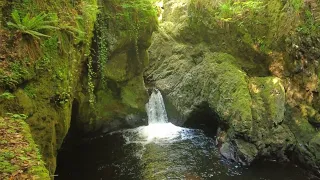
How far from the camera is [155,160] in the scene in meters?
10.5

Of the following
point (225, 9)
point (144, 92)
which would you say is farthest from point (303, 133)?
point (144, 92)

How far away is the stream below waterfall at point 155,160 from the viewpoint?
9.51m

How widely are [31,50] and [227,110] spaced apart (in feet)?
27.0

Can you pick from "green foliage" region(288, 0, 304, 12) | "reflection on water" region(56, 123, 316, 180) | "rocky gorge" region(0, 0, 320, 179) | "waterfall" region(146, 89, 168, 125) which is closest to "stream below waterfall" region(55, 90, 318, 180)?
"reflection on water" region(56, 123, 316, 180)

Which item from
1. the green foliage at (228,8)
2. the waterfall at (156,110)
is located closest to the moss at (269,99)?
the green foliage at (228,8)

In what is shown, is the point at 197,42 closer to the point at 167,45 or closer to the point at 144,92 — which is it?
the point at 167,45

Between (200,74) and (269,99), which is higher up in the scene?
(200,74)

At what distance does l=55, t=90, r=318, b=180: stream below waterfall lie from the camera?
9508 millimetres

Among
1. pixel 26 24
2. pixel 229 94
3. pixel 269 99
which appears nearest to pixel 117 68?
pixel 229 94

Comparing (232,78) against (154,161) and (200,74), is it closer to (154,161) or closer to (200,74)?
(200,74)

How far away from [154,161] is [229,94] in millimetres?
4456

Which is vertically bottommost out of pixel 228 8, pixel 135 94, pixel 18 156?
pixel 18 156

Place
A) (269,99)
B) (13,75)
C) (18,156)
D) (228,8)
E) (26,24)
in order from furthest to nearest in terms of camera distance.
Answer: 1. (228,8)
2. (269,99)
3. (26,24)
4. (13,75)
5. (18,156)

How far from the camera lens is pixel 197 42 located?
52.0 ft
